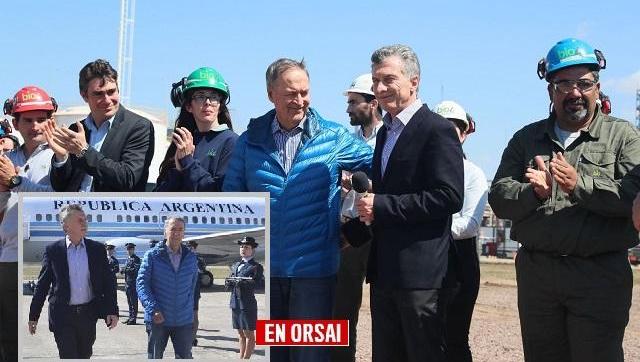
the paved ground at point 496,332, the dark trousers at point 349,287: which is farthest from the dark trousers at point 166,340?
the paved ground at point 496,332

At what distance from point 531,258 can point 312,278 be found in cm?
123

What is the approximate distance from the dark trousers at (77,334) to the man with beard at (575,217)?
232 centimetres

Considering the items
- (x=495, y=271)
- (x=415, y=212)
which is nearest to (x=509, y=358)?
(x=415, y=212)

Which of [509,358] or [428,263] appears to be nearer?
[428,263]

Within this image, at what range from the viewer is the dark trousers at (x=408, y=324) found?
490cm

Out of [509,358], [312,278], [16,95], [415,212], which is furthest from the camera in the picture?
[509,358]

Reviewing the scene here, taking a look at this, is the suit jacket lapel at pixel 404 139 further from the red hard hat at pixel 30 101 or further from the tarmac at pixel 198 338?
the red hard hat at pixel 30 101

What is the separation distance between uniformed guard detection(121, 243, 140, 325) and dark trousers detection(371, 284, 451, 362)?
1278 millimetres

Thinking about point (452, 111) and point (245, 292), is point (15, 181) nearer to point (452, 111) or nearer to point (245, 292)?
point (245, 292)

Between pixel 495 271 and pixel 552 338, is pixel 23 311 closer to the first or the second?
pixel 552 338

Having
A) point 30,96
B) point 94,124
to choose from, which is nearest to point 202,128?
point 94,124

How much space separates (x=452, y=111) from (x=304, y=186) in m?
2.04

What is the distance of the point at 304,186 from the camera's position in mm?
5254

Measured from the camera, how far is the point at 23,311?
5.09m
